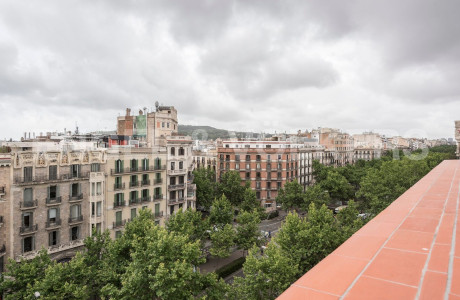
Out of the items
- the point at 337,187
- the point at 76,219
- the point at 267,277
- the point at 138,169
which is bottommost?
the point at 267,277

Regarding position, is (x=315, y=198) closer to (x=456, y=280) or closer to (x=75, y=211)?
(x=75, y=211)

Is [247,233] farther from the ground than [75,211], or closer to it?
closer to it

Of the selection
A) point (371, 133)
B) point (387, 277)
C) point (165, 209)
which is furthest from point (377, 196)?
point (371, 133)

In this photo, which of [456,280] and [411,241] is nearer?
[456,280]

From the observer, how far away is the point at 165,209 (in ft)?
135

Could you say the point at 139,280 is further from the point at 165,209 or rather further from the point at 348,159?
the point at 348,159

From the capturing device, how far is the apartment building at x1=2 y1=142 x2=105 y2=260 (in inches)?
1072

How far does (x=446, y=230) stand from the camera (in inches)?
173

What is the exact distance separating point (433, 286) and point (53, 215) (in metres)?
34.9

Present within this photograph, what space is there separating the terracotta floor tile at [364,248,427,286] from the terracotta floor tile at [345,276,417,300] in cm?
12

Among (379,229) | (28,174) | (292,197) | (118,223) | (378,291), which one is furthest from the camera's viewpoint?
(292,197)

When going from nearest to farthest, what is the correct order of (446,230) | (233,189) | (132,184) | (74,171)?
(446,230) → (74,171) → (132,184) → (233,189)

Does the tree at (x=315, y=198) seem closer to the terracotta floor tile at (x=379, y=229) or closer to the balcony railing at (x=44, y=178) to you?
the balcony railing at (x=44, y=178)

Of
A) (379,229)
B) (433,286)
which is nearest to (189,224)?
(379,229)
